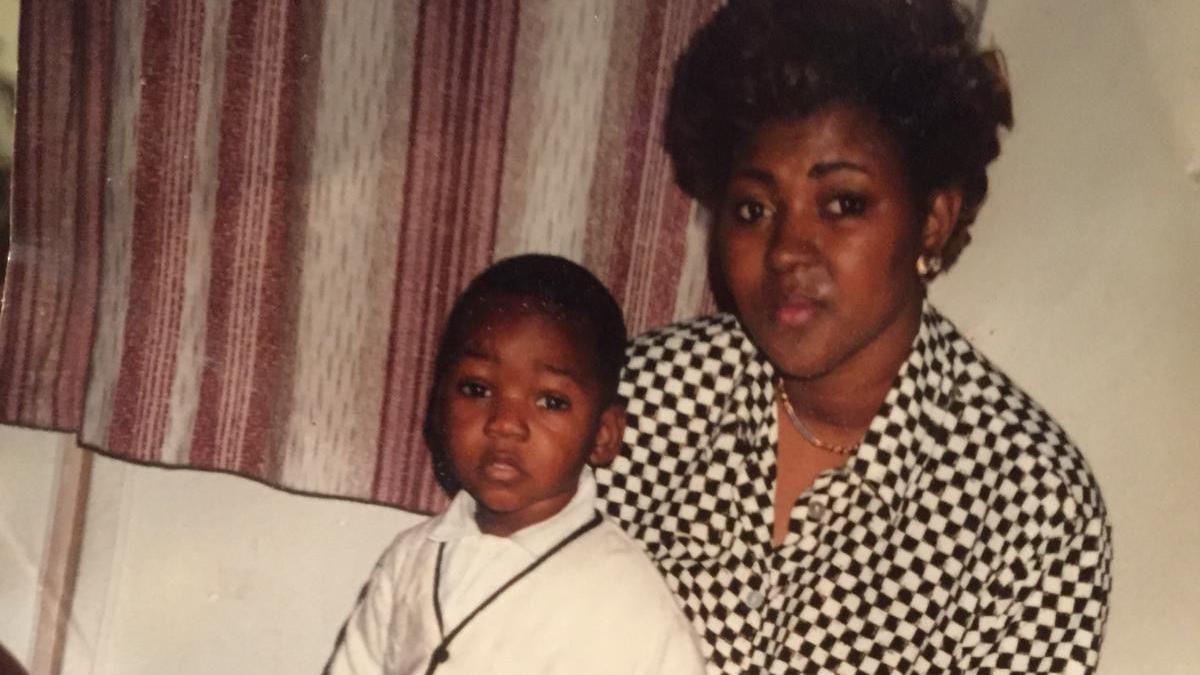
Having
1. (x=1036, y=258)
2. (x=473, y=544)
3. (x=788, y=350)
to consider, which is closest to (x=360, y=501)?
(x=473, y=544)

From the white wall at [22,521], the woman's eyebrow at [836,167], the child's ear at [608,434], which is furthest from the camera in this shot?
the white wall at [22,521]

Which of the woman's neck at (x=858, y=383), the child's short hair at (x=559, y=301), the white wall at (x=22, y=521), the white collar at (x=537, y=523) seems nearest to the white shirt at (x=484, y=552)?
the white collar at (x=537, y=523)

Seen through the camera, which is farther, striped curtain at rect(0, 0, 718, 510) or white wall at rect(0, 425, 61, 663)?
white wall at rect(0, 425, 61, 663)

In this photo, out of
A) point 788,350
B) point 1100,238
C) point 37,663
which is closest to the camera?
point 788,350

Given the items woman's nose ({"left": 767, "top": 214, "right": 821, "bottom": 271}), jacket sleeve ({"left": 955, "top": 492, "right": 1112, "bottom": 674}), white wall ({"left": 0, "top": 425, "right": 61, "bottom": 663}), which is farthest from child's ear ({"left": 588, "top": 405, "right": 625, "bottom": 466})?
white wall ({"left": 0, "top": 425, "right": 61, "bottom": 663})

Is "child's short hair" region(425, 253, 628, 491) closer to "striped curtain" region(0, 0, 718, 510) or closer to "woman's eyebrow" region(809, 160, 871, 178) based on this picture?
"striped curtain" region(0, 0, 718, 510)

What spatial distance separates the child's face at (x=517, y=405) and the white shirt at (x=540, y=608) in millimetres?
39

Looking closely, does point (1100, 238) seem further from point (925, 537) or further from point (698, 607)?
point (698, 607)

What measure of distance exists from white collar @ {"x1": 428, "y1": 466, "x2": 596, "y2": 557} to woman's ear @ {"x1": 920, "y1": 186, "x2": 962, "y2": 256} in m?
0.35

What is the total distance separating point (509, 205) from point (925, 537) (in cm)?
47

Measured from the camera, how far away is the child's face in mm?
846

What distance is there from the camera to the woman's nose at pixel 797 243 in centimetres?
79

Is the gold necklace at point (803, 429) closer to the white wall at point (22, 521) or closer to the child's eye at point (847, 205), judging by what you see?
the child's eye at point (847, 205)

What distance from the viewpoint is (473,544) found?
87cm
